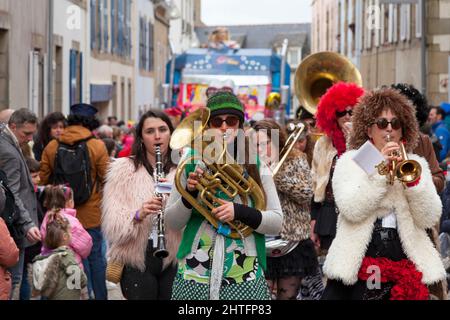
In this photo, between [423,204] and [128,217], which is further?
[128,217]

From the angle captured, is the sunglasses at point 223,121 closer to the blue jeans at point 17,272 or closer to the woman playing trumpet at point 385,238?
the woman playing trumpet at point 385,238

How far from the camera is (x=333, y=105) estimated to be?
784 centimetres

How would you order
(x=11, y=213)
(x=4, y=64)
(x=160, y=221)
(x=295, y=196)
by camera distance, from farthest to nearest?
1. (x=4, y=64)
2. (x=295, y=196)
3. (x=11, y=213)
4. (x=160, y=221)

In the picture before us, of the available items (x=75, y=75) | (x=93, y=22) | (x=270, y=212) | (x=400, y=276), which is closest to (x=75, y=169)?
(x=270, y=212)

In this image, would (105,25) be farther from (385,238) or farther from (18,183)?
(385,238)

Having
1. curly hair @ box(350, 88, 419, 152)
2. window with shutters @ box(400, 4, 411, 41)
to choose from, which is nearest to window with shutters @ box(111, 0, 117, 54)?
window with shutters @ box(400, 4, 411, 41)

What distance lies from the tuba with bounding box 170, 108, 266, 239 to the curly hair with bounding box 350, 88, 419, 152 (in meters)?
0.69

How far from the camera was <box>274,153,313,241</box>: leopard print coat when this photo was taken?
24.7ft

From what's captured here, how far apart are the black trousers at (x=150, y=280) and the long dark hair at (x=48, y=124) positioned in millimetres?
3667

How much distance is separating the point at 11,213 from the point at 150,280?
109 centimetres

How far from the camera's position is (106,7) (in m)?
29.2
